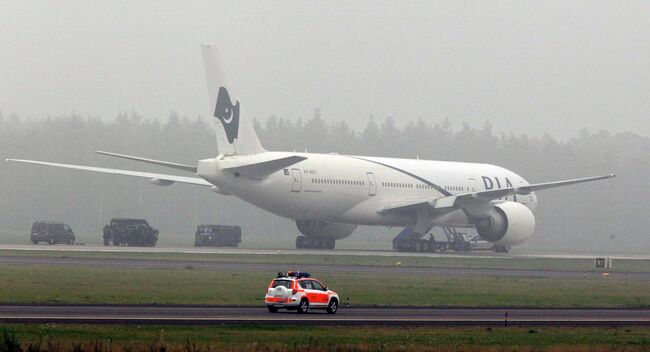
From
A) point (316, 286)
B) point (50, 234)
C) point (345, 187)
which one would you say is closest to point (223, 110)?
point (345, 187)

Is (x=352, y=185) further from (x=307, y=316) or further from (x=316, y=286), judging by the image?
(x=307, y=316)

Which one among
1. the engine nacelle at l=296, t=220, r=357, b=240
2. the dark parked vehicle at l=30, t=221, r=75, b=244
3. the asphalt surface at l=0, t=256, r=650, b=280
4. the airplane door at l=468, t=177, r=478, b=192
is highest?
the airplane door at l=468, t=177, r=478, b=192

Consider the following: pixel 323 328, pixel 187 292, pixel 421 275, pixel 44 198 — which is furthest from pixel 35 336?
pixel 44 198

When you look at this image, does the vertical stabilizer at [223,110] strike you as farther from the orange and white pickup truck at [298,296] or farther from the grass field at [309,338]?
the grass field at [309,338]

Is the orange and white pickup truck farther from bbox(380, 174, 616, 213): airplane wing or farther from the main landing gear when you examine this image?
the main landing gear

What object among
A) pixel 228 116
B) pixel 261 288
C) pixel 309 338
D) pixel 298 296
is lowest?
pixel 309 338

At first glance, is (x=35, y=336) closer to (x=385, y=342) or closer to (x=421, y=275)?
(x=385, y=342)

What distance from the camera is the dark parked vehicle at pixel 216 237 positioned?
90.3m

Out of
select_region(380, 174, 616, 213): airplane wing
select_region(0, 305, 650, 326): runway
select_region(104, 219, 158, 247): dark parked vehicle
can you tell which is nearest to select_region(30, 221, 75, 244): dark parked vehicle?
select_region(104, 219, 158, 247): dark parked vehicle

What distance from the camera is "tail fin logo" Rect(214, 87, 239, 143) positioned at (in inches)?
2953

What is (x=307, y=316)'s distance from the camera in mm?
38500

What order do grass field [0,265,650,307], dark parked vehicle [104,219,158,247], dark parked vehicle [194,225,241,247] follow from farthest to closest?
1. dark parked vehicle [194,225,241,247]
2. dark parked vehicle [104,219,158,247]
3. grass field [0,265,650,307]

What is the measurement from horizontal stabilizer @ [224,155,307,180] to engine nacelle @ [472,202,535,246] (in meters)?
18.9

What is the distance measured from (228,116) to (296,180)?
20.6ft
